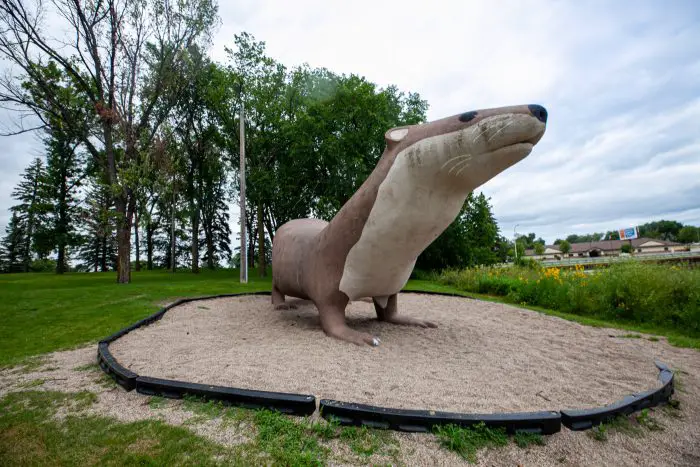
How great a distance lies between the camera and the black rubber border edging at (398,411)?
6.78 feet

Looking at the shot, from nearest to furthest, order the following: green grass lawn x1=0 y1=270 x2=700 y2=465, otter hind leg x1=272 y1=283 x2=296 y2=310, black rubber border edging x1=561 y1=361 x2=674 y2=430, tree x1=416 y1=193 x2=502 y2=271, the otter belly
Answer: green grass lawn x1=0 y1=270 x2=700 y2=465, black rubber border edging x1=561 y1=361 x2=674 y2=430, the otter belly, otter hind leg x1=272 y1=283 x2=296 y2=310, tree x1=416 y1=193 x2=502 y2=271

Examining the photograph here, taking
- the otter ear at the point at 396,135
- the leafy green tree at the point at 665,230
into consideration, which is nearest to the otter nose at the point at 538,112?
the otter ear at the point at 396,135

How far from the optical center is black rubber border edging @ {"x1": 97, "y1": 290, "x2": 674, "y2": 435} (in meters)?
2.07

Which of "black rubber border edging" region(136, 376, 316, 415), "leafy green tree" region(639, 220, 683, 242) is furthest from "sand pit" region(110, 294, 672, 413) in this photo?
"leafy green tree" region(639, 220, 683, 242)

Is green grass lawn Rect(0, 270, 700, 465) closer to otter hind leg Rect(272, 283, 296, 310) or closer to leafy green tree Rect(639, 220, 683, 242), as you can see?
otter hind leg Rect(272, 283, 296, 310)

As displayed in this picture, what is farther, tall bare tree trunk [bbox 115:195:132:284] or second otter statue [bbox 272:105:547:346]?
tall bare tree trunk [bbox 115:195:132:284]

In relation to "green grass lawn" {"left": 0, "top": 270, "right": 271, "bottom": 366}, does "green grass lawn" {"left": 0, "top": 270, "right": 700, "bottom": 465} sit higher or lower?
lower

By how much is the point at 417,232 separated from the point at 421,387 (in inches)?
57.1

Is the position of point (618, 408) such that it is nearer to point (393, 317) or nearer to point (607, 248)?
point (393, 317)

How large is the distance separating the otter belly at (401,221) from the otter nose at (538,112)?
851 millimetres

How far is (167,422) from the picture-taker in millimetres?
2244

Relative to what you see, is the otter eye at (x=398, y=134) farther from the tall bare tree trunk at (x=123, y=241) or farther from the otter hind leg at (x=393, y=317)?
the tall bare tree trunk at (x=123, y=241)

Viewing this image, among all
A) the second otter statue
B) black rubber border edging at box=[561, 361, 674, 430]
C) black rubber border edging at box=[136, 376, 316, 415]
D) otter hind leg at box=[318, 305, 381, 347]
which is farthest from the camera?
otter hind leg at box=[318, 305, 381, 347]

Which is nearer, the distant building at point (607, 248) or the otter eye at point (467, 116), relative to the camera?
the otter eye at point (467, 116)
